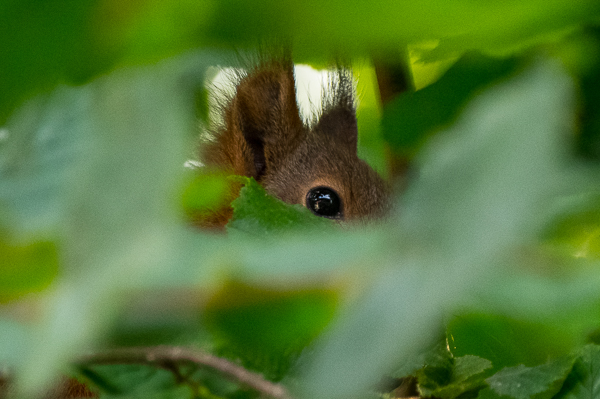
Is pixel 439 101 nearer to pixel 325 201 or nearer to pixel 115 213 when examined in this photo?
pixel 115 213

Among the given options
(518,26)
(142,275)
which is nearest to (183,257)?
(142,275)

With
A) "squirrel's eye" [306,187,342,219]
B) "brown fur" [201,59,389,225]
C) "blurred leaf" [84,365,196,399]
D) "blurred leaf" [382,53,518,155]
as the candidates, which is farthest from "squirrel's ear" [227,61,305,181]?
Answer: "blurred leaf" [84,365,196,399]

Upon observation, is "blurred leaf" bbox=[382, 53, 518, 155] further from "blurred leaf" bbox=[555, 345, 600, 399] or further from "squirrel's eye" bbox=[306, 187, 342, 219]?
"squirrel's eye" bbox=[306, 187, 342, 219]

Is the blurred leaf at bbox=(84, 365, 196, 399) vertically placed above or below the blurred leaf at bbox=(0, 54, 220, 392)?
below

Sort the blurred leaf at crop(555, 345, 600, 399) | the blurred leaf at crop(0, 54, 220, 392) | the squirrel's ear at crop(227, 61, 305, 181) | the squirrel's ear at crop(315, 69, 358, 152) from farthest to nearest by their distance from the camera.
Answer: the squirrel's ear at crop(315, 69, 358, 152) < the squirrel's ear at crop(227, 61, 305, 181) < the blurred leaf at crop(555, 345, 600, 399) < the blurred leaf at crop(0, 54, 220, 392)

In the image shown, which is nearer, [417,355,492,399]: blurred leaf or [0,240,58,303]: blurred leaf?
[0,240,58,303]: blurred leaf

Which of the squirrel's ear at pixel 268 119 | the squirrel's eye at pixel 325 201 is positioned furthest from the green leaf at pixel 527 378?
the squirrel's eye at pixel 325 201
